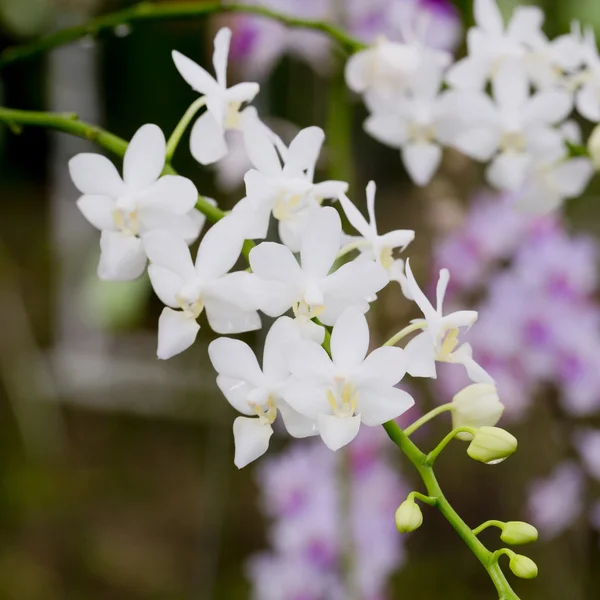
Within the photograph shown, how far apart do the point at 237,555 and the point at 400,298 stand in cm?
88

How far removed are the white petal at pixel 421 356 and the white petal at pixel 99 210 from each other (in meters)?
0.12

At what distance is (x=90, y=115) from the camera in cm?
216

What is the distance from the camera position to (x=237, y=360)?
273mm

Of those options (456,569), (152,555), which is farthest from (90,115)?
(456,569)

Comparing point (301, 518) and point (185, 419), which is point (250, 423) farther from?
point (185, 419)

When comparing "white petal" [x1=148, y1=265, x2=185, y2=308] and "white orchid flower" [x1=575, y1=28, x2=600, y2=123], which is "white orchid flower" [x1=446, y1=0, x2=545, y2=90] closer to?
"white orchid flower" [x1=575, y1=28, x2=600, y2=123]

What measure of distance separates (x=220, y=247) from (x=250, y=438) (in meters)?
0.06

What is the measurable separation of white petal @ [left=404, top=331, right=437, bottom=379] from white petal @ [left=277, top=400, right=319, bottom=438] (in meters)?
0.04

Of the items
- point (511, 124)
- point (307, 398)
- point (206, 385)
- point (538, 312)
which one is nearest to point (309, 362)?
point (307, 398)

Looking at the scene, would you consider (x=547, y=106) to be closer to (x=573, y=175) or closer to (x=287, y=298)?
(x=573, y=175)

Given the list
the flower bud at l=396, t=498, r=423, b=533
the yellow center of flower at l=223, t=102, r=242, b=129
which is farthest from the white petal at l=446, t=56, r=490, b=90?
the flower bud at l=396, t=498, r=423, b=533

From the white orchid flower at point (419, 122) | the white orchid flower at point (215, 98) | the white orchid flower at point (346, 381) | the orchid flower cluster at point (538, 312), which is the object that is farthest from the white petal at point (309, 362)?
the orchid flower cluster at point (538, 312)

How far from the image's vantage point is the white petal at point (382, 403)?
0.25 meters

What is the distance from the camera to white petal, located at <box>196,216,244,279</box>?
28 centimetres
